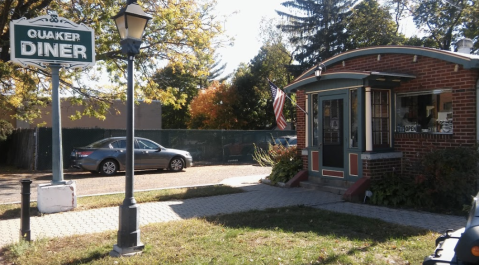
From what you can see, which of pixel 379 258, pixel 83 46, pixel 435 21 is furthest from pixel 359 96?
pixel 435 21

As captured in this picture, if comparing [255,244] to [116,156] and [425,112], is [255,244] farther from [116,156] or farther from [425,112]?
[116,156]

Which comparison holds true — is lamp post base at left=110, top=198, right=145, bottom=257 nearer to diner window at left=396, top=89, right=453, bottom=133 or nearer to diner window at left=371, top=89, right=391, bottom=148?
diner window at left=371, top=89, right=391, bottom=148

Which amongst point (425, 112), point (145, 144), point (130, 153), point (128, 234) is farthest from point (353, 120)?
point (145, 144)

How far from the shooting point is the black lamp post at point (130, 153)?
589cm

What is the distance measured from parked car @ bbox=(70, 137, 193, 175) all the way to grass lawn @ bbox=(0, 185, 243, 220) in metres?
5.14

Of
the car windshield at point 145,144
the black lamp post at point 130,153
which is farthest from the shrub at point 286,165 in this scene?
the black lamp post at point 130,153

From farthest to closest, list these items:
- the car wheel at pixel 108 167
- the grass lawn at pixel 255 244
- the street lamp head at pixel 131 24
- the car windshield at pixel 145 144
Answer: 1. the car windshield at pixel 145 144
2. the car wheel at pixel 108 167
3. the street lamp head at pixel 131 24
4. the grass lawn at pixel 255 244

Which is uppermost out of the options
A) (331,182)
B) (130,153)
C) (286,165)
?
(130,153)

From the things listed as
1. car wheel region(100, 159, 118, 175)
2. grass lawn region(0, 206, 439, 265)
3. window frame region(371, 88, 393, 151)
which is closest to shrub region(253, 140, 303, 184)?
window frame region(371, 88, 393, 151)

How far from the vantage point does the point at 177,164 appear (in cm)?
1792

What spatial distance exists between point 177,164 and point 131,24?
12266mm

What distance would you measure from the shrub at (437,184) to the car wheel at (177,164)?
32.4 feet

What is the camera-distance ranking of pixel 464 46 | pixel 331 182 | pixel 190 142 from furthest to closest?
pixel 190 142
pixel 331 182
pixel 464 46

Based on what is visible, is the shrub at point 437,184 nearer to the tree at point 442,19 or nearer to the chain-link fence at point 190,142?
the chain-link fence at point 190,142
